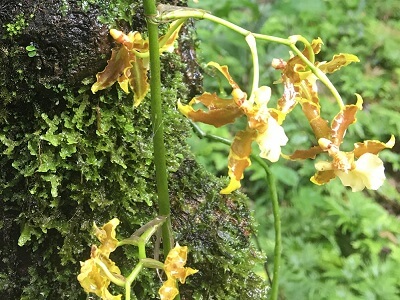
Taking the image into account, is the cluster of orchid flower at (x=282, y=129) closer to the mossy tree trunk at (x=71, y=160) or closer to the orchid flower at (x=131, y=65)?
the orchid flower at (x=131, y=65)

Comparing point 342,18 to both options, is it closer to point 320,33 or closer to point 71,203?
point 320,33

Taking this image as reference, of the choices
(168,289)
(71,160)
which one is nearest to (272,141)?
(168,289)

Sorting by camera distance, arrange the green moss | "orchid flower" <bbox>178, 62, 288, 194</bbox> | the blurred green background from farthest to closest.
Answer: the blurred green background < the green moss < "orchid flower" <bbox>178, 62, 288, 194</bbox>

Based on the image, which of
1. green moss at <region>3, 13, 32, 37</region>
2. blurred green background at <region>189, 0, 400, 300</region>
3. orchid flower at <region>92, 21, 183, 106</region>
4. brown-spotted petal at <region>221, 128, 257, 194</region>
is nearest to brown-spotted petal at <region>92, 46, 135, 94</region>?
orchid flower at <region>92, 21, 183, 106</region>

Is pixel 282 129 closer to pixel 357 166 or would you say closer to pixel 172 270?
pixel 357 166

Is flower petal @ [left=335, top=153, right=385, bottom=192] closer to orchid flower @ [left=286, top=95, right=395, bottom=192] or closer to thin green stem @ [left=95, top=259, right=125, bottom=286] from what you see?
orchid flower @ [left=286, top=95, right=395, bottom=192]

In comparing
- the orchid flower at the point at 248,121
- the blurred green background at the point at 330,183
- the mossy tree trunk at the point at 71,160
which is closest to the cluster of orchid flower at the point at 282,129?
the orchid flower at the point at 248,121
